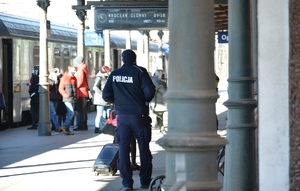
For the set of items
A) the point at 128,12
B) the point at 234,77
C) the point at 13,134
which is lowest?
the point at 13,134

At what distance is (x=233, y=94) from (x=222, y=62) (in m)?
63.0

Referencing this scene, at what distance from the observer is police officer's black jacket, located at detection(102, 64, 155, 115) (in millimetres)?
10977

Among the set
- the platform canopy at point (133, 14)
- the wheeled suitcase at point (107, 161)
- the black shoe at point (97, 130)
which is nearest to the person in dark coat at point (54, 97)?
the black shoe at point (97, 130)

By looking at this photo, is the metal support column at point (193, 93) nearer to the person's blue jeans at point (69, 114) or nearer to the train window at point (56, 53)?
the person's blue jeans at point (69, 114)

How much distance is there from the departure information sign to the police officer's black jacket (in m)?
6.51

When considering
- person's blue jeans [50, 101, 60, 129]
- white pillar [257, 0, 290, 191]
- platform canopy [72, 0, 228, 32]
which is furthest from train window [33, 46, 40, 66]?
white pillar [257, 0, 290, 191]

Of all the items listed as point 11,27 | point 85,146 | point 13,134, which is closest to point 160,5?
point 85,146

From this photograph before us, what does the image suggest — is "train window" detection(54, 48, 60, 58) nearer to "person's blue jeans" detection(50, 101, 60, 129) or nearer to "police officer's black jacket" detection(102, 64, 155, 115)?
"person's blue jeans" detection(50, 101, 60, 129)

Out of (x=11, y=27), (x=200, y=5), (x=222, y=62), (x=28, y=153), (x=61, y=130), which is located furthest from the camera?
(x=222, y=62)

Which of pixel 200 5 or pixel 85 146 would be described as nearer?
pixel 200 5

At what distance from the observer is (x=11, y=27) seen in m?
25.5

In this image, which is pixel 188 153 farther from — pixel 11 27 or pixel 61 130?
pixel 11 27

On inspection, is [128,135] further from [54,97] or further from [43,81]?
[54,97]

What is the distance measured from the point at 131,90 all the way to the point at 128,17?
269 inches
